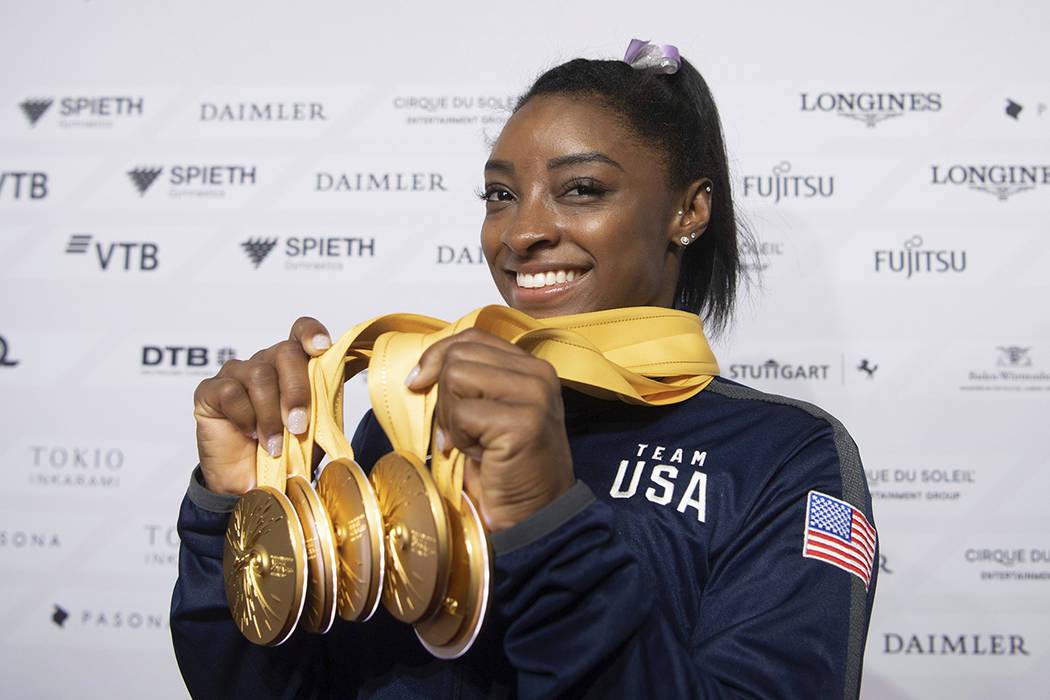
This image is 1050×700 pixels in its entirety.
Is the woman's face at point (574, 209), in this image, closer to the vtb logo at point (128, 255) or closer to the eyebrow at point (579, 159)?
the eyebrow at point (579, 159)

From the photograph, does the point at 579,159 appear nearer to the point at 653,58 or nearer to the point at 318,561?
the point at 653,58

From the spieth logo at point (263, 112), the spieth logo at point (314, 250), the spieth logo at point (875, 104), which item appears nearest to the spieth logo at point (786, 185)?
the spieth logo at point (875, 104)

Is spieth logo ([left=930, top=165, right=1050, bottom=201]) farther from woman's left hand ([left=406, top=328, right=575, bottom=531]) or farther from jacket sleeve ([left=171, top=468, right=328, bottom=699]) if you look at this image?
jacket sleeve ([left=171, top=468, right=328, bottom=699])

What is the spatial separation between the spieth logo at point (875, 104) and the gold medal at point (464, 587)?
1.32m

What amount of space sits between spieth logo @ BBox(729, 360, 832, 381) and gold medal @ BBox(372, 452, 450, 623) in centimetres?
109

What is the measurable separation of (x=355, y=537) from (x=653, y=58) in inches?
26.7

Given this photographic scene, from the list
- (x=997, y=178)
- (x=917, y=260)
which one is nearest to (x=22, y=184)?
(x=917, y=260)

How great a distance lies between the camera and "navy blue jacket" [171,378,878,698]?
0.53 m

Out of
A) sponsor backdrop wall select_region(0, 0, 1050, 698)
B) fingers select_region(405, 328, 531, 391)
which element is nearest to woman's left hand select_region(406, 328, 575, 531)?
fingers select_region(405, 328, 531, 391)

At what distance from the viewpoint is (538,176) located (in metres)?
0.83

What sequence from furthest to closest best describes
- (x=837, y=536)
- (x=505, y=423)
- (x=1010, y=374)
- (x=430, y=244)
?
1. (x=430, y=244)
2. (x=1010, y=374)
3. (x=837, y=536)
4. (x=505, y=423)

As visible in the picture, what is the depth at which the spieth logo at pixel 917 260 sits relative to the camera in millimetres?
1519

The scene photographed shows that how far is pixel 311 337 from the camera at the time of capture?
698mm

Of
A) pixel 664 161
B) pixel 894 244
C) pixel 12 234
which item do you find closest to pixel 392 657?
pixel 664 161
